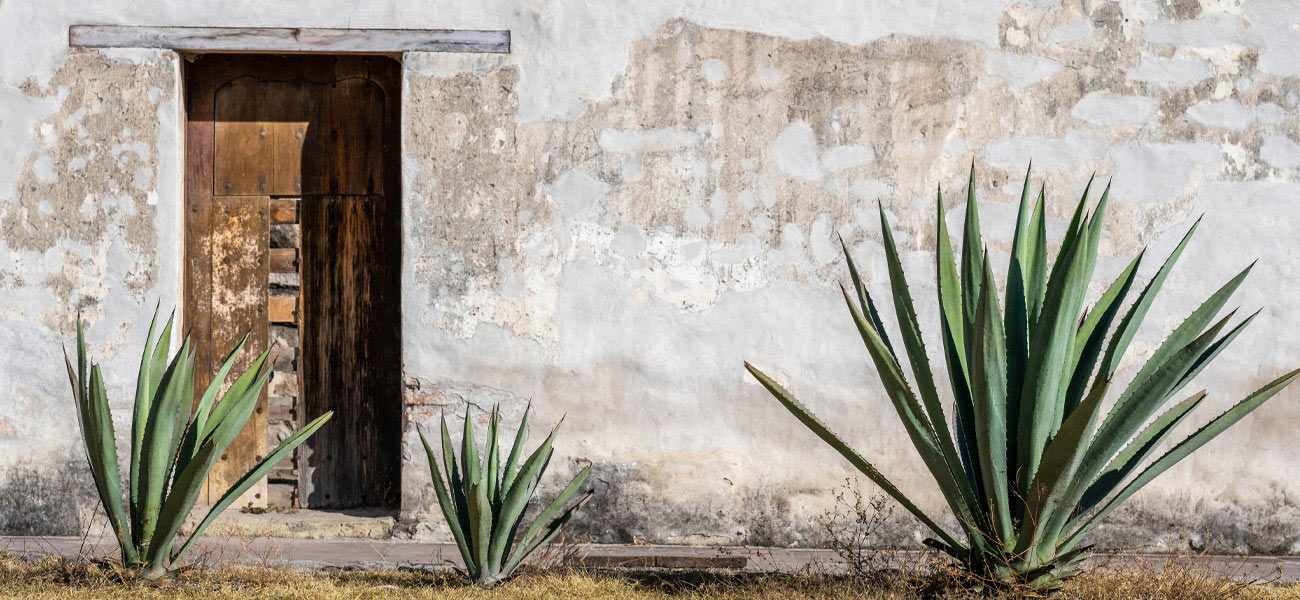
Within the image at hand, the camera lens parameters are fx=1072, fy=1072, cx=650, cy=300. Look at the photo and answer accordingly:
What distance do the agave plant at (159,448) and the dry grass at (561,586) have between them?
0.14m

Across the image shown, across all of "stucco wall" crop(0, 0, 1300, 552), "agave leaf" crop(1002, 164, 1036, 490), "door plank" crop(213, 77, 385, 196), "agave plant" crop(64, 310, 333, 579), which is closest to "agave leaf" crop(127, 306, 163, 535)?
"agave plant" crop(64, 310, 333, 579)

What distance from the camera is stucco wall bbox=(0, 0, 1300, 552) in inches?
180

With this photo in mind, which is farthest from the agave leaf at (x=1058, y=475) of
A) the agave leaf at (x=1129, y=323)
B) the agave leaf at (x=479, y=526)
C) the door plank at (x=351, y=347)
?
the door plank at (x=351, y=347)

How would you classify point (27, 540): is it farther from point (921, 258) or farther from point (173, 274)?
point (921, 258)

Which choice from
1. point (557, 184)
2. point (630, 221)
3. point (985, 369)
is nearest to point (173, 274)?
point (557, 184)

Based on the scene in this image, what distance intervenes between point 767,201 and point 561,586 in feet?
6.30

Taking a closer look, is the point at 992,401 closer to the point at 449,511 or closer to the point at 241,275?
the point at 449,511

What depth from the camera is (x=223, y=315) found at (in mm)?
4789

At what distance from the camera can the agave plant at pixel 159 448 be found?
3.23 meters

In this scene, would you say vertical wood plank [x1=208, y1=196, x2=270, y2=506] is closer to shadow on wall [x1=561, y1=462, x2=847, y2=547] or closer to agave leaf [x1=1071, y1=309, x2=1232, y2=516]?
shadow on wall [x1=561, y1=462, x2=847, y2=547]

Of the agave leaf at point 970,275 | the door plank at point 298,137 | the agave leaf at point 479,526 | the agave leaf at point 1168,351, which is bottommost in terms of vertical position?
the agave leaf at point 479,526

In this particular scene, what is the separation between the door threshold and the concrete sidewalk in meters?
0.05

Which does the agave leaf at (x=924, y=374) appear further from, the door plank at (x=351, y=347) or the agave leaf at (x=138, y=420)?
the door plank at (x=351, y=347)

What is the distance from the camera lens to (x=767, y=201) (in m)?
4.60
